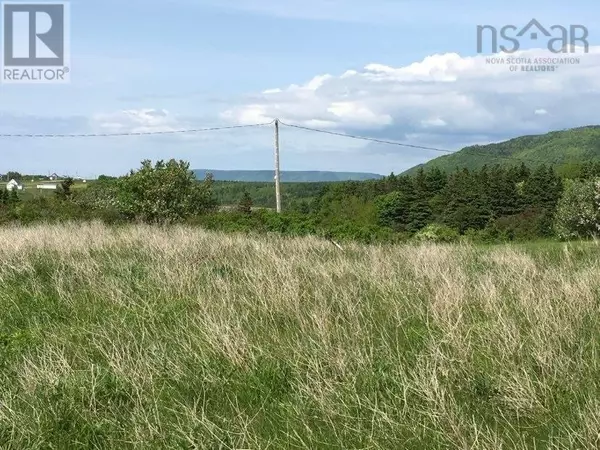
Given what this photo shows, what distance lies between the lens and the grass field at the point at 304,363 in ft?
10.3

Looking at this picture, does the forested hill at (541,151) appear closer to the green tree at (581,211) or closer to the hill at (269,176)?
the hill at (269,176)

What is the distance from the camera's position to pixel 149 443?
311 cm

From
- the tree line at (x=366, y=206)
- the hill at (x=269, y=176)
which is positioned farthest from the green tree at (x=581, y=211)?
the hill at (x=269, y=176)

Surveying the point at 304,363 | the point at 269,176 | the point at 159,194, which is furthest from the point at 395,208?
the point at 304,363

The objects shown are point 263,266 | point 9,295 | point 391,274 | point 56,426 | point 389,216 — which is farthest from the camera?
point 389,216

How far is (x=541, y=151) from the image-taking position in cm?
17212

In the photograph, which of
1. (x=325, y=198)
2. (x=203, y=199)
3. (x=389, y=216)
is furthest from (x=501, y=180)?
(x=203, y=199)

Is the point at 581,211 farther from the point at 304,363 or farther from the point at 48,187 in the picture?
the point at 48,187

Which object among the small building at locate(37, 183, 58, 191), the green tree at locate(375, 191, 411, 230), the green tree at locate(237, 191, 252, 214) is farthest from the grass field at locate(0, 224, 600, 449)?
the green tree at locate(375, 191, 411, 230)

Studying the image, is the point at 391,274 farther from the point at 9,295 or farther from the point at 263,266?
the point at 9,295

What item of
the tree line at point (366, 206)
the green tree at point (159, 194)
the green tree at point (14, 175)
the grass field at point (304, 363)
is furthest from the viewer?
the green tree at point (14, 175)

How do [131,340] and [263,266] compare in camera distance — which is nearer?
[131,340]

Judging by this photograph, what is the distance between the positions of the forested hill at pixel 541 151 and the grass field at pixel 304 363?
14760cm

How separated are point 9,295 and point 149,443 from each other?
4.63m
